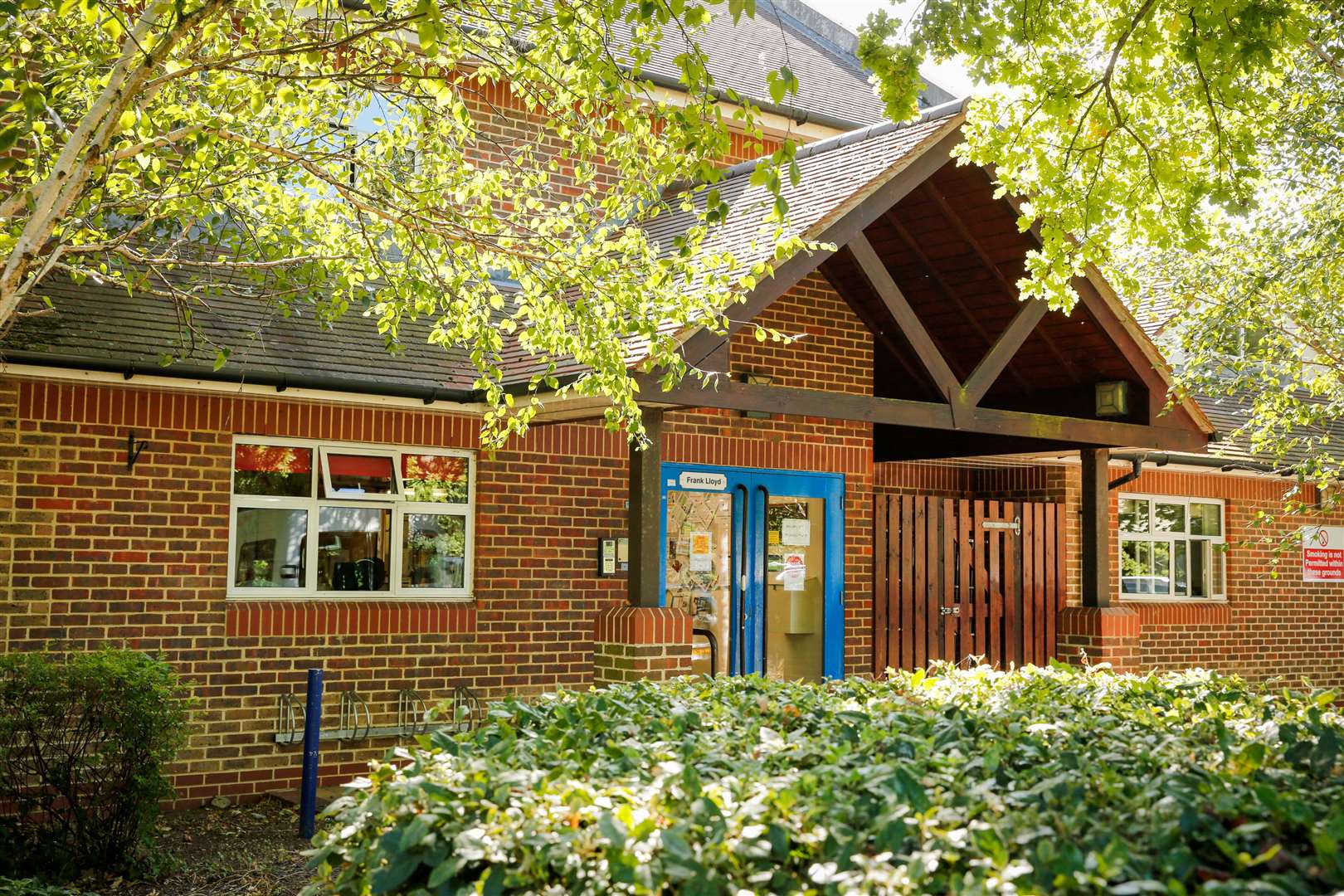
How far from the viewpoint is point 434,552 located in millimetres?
10266

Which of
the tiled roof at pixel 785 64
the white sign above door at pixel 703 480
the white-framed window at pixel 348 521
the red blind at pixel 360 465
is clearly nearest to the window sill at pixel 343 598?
the white-framed window at pixel 348 521

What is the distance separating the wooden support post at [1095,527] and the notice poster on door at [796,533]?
94.2 inches

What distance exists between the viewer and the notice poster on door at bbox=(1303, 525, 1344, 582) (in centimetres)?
1680

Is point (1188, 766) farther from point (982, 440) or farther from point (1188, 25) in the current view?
point (982, 440)

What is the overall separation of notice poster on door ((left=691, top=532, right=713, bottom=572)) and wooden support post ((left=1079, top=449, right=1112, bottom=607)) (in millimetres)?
3167

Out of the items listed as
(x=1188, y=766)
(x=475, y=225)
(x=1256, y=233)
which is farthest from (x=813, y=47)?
(x=1188, y=766)

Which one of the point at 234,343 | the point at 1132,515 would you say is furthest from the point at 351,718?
the point at 1132,515

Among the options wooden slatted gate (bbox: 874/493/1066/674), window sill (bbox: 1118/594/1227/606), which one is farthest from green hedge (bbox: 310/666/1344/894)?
window sill (bbox: 1118/594/1227/606)

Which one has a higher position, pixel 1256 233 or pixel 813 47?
pixel 813 47

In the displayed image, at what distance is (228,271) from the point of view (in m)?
9.73

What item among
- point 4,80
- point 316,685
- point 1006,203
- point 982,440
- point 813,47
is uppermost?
point 813,47

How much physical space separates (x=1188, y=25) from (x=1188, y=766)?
5.37 metres

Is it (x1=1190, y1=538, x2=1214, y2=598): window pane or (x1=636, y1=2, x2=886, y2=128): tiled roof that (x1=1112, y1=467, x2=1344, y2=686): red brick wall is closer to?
(x1=1190, y1=538, x2=1214, y2=598): window pane

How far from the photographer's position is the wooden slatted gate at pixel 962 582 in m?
12.2
